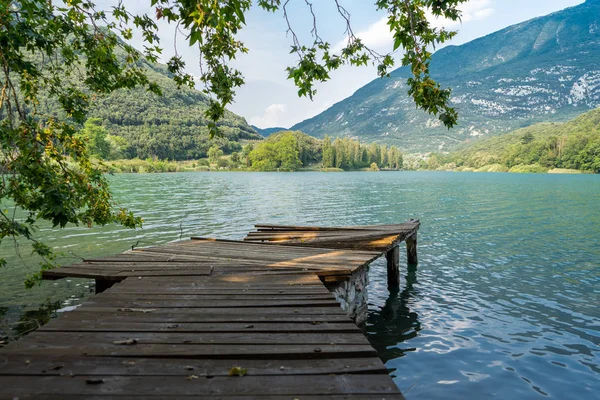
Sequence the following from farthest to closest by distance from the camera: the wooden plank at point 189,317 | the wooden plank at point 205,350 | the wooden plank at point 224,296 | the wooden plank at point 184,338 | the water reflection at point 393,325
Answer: the water reflection at point 393,325
the wooden plank at point 224,296
the wooden plank at point 189,317
the wooden plank at point 184,338
the wooden plank at point 205,350

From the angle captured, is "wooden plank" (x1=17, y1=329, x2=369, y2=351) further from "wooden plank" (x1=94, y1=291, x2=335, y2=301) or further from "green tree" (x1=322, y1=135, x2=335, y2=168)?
"green tree" (x1=322, y1=135, x2=335, y2=168)

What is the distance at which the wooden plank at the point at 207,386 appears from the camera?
8.83ft

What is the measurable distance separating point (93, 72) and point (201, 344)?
737 centimetres

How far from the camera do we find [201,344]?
359 cm

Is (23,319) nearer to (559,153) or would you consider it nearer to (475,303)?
(475,303)

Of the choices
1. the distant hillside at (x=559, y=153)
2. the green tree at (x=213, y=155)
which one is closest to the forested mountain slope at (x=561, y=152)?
the distant hillside at (x=559, y=153)

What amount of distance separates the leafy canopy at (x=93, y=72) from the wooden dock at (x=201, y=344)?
1717 millimetres

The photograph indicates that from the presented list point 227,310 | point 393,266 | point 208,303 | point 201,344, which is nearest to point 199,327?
point 201,344

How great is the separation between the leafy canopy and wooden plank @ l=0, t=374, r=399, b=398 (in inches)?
101

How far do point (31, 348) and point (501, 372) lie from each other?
22.1 feet

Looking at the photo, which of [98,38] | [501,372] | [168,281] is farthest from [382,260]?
[98,38]

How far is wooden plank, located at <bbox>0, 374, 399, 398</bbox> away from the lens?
106 inches

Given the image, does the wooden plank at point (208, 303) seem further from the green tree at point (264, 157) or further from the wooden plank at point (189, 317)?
the green tree at point (264, 157)

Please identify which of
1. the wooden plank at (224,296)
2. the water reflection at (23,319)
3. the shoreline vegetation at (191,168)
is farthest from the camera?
the shoreline vegetation at (191,168)
